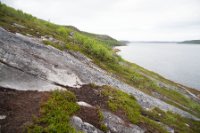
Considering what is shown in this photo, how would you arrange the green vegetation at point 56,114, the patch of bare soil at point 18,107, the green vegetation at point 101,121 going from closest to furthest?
the patch of bare soil at point 18,107
the green vegetation at point 56,114
the green vegetation at point 101,121

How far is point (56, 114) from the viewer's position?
11.0 metres

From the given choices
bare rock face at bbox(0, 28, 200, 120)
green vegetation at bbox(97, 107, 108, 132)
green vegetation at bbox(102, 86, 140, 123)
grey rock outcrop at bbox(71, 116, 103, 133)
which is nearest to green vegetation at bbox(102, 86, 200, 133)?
green vegetation at bbox(102, 86, 140, 123)

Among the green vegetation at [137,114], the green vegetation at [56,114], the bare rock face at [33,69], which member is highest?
the bare rock face at [33,69]

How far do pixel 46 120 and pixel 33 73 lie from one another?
220 inches

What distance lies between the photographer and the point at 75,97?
13.6m

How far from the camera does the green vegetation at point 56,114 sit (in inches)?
386

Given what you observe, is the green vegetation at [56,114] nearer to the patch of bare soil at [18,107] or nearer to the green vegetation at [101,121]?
the patch of bare soil at [18,107]

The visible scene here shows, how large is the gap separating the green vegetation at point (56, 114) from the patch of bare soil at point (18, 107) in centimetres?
43

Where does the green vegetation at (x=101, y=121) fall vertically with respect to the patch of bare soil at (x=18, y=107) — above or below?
below

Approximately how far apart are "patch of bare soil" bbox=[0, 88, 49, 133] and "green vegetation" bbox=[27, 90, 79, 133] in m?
0.43

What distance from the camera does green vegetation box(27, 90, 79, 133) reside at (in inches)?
386

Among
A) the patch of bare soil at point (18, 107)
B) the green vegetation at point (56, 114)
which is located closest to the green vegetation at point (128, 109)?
the green vegetation at point (56, 114)

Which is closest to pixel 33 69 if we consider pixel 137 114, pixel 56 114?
pixel 56 114

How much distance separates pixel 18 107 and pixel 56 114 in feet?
7.26
